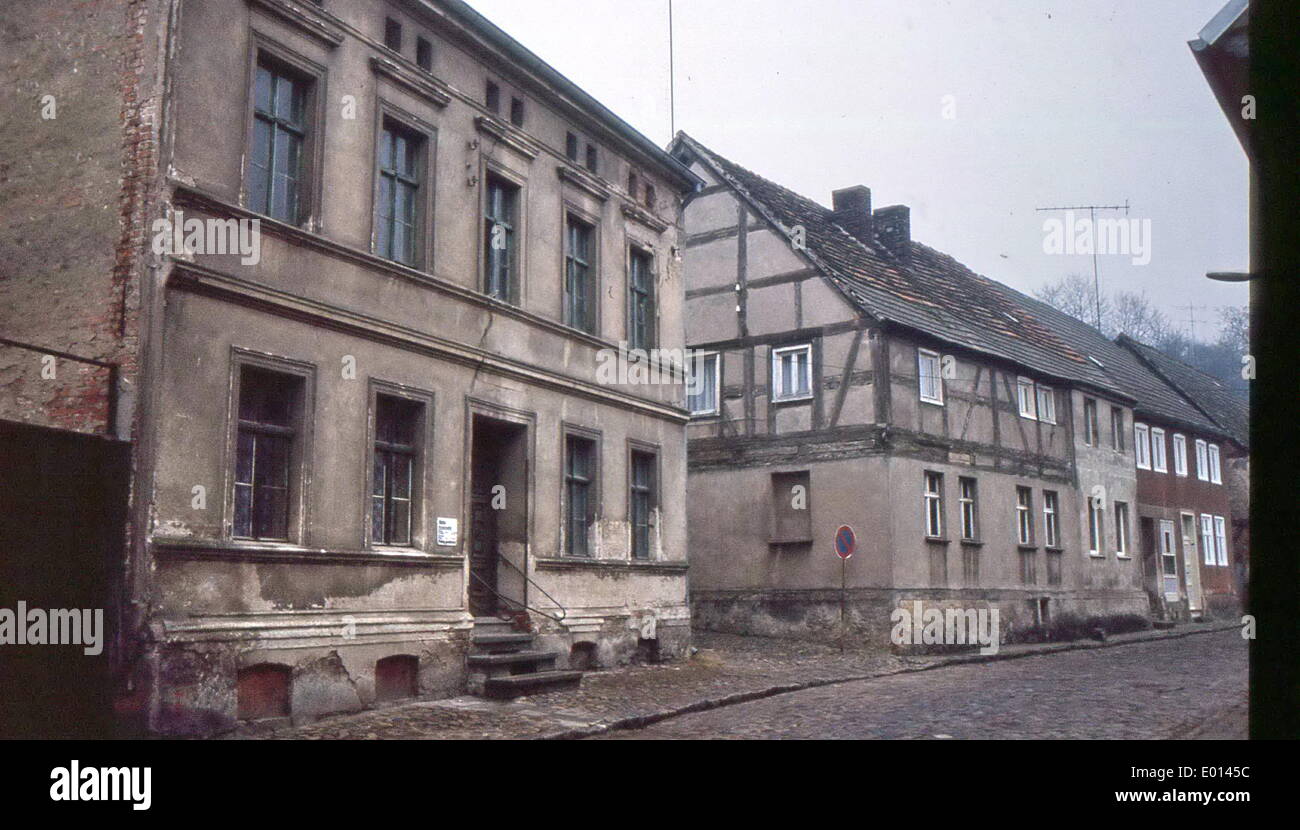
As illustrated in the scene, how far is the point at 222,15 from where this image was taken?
11.3 metres

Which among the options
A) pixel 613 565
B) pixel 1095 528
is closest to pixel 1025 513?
pixel 1095 528

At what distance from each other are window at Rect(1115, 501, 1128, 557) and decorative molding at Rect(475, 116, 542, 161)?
21.9m

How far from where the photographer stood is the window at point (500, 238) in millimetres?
15375

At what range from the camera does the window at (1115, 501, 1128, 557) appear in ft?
104

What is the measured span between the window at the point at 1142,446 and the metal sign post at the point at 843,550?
15161 mm

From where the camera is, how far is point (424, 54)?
1432cm

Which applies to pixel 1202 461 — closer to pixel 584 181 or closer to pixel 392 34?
pixel 584 181

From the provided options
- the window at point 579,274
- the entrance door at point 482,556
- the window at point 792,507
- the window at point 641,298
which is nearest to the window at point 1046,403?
the window at point 792,507

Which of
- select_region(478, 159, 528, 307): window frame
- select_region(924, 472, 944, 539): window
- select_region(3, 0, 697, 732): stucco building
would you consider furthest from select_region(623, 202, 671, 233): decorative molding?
select_region(924, 472, 944, 539): window

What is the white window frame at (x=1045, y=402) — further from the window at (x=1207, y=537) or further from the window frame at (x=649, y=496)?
the window frame at (x=649, y=496)

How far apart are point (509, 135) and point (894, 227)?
16727 millimetres

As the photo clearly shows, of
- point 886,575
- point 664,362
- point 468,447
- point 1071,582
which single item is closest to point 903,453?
point 886,575
